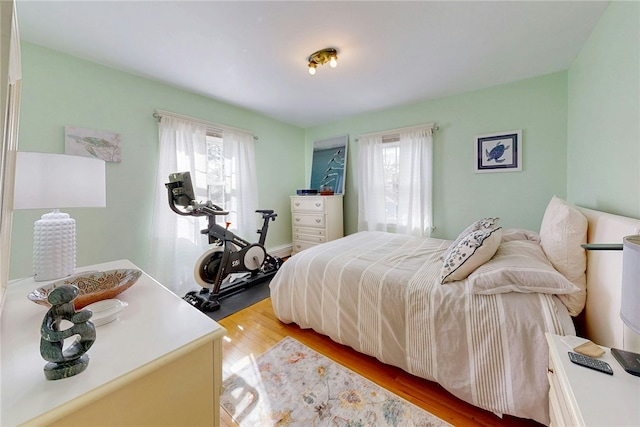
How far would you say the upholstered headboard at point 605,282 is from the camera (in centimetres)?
92

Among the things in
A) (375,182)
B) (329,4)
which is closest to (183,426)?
(329,4)

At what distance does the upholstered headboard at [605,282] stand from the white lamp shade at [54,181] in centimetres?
240

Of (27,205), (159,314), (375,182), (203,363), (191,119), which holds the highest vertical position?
(191,119)

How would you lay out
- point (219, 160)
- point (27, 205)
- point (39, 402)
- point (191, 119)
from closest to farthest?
point (39, 402) < point (27, 205) < point (191, 119) < point (219, 160)

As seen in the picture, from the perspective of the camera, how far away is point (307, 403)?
129cm

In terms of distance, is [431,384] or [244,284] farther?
[244,284]

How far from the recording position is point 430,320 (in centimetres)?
130

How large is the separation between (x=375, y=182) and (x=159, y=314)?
125 inches

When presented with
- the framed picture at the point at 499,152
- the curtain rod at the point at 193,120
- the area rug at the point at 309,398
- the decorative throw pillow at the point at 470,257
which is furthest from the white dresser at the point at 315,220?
the decorative throw pillow at the point at 470,257

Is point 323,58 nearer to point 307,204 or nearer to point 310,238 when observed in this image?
point 307,204

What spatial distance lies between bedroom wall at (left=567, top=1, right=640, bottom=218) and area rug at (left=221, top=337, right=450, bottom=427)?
1.56 meters

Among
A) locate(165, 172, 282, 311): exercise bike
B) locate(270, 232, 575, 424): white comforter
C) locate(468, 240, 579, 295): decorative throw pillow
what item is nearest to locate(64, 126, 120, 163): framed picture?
locate(165, 172, 282, 311): exercise bike

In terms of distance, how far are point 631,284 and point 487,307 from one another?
0.68 meters

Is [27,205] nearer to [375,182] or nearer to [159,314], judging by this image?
[159,314]
